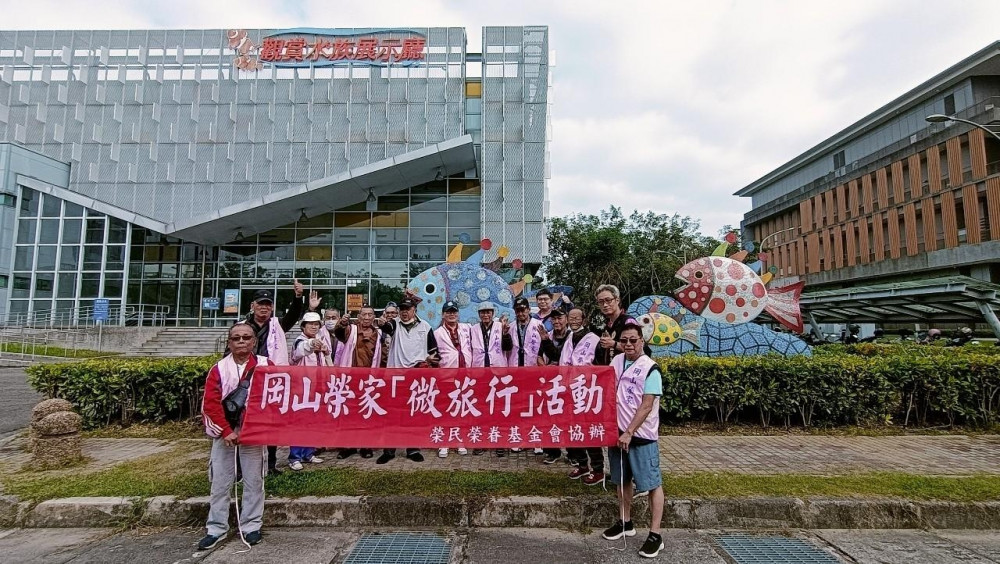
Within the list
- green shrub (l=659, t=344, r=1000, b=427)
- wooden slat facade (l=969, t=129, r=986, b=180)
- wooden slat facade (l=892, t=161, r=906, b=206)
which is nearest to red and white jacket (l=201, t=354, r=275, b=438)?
green shrub (l=659, t=344, r=1000, b=427)

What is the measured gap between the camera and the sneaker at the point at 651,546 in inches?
140

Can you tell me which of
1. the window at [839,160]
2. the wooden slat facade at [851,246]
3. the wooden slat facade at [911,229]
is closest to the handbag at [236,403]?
the wooden slat facade at [911,229]

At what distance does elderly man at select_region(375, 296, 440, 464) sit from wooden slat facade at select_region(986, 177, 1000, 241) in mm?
31178

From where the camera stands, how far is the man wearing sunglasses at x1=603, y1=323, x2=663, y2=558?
12.0 feet

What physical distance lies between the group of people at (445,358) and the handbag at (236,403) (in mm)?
32

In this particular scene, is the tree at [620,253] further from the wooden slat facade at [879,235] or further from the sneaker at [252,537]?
the sneaker at [252,537]

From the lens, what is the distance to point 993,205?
992 inches

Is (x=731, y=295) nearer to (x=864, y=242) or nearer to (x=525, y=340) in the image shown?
(x=525, y=340)

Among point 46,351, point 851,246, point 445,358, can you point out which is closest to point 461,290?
point 445,358

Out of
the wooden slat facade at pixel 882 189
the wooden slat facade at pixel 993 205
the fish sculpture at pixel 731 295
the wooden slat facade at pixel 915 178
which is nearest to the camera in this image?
the fish sculpture at pixel 731 295

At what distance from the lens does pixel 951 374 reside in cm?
672

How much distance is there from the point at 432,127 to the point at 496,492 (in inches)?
809

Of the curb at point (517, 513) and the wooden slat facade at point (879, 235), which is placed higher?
the wooden slat facade at point (879, 235)

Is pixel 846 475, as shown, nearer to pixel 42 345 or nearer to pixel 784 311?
pixel 784 311
